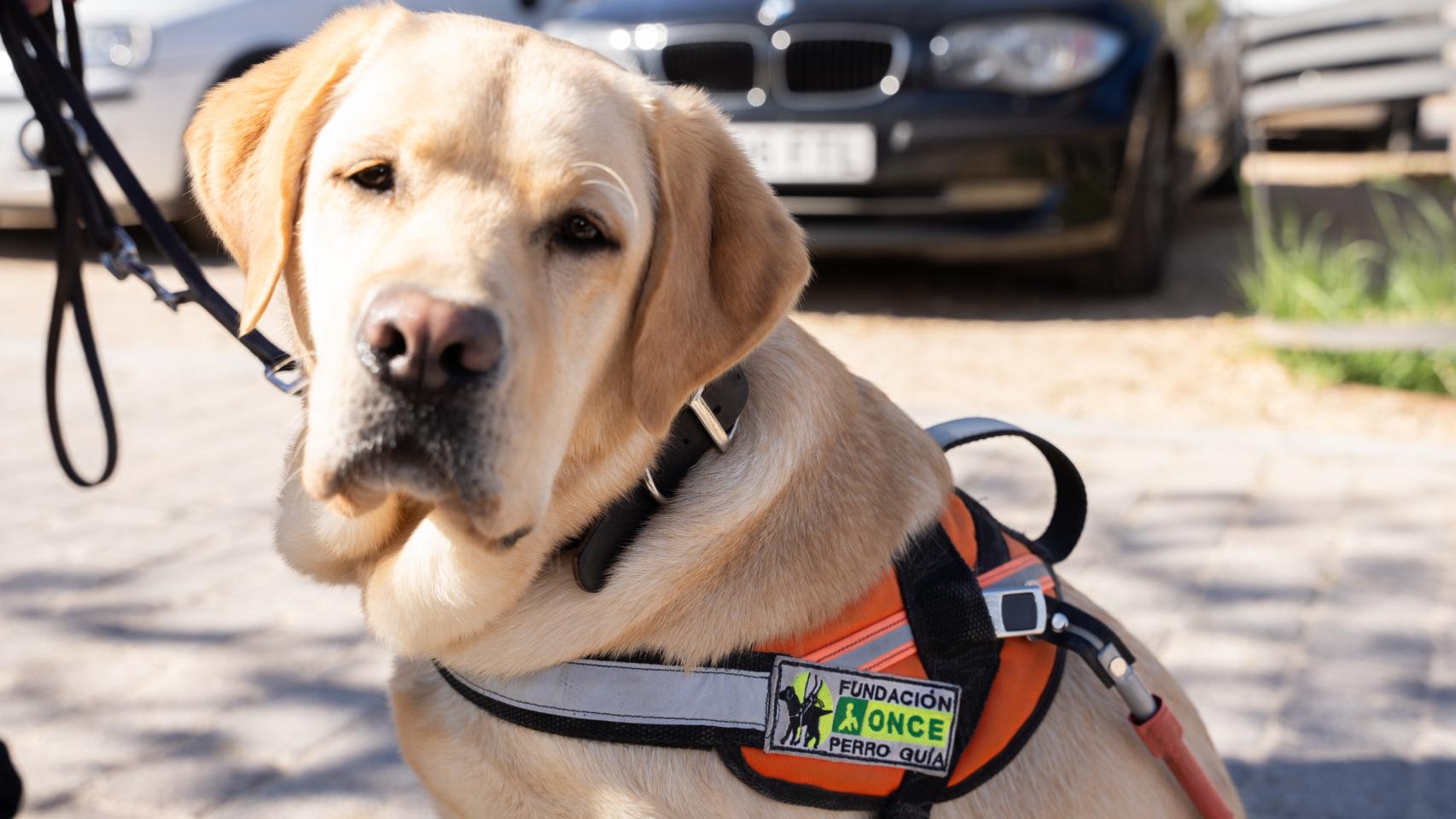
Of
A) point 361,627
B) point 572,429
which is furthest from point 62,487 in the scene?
point 572,429

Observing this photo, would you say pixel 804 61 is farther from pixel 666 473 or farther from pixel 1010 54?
pixel 666 473

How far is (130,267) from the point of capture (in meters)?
2.66

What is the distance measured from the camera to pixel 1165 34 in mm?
7492

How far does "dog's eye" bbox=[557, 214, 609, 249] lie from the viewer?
194cm

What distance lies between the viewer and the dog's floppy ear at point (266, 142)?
1.98 m

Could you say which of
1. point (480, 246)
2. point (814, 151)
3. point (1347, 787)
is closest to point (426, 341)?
point (480, 246)

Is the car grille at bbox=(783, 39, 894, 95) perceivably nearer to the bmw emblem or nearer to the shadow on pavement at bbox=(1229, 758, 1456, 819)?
the bmw emblem

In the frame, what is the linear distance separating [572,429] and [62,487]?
3.30 m

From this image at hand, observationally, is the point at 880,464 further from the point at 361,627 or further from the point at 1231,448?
the point at 1231,448

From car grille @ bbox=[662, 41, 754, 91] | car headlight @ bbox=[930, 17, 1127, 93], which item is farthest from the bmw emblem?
car headlight @ bbox=[930, 17, 1127, 93]

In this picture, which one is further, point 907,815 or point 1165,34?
point 1165,34

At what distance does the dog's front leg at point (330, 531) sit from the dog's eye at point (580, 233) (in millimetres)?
488

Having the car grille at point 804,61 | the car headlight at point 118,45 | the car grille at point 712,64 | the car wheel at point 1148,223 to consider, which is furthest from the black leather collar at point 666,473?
the car headlight at point 118,45

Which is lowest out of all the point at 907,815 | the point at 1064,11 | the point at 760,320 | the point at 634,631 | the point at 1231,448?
the point at 1231,448
